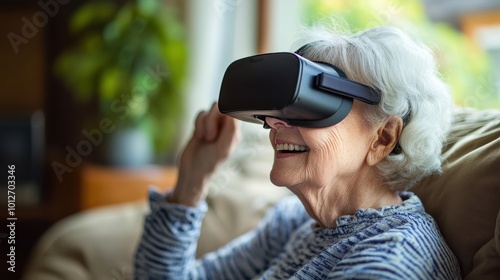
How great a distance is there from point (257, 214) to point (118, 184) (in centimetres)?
122

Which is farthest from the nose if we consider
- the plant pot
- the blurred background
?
the plant pot

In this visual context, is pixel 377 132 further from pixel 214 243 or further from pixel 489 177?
pixel 214 243

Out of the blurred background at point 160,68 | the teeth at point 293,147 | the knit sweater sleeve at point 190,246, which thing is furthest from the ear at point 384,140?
the blurred background at point 160,68

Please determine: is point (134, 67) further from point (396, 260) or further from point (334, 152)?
point (396, 260)

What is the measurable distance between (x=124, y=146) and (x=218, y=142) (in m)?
1.61

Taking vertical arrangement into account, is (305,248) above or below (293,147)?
below

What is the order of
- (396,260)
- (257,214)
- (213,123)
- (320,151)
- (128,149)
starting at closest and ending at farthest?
1. (396,260)
2. (320,151)
3. (213,123)
4. (257,214)
5. (128,149)

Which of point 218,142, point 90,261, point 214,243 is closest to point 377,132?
point 218,142

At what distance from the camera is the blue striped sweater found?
33.4 inches

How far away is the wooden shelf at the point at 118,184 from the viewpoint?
273 centimetres

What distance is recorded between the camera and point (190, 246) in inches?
50.8

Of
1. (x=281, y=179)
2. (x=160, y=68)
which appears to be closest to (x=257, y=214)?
(x=281, y=179)

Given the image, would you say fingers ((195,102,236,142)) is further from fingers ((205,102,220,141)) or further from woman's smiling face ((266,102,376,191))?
woman's smiling face ((266,102,376,191))

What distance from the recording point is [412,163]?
1020 millimetres
